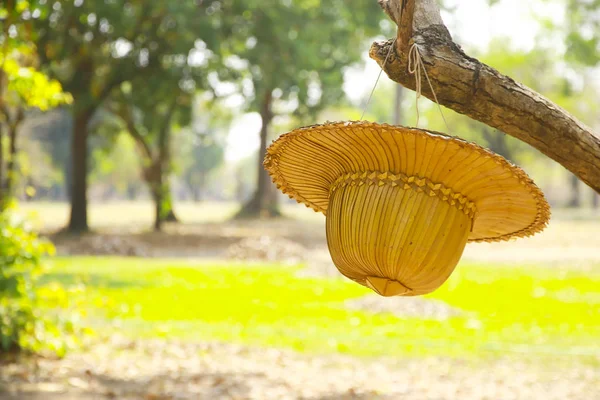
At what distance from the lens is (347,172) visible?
1.76 m

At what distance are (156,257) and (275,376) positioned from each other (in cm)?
1088

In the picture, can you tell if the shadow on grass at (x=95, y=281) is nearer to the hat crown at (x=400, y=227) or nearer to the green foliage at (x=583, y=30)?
the hat crown at (x=400, y=227)

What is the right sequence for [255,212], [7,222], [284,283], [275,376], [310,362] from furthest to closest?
[255,212]
[284,283]
[310,362]
[275,376]
[7,222]

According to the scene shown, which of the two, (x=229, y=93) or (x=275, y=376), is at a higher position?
(x=229, y=93)

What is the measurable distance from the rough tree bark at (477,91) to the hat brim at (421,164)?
19 cm

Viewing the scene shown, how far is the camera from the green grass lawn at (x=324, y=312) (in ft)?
23.5

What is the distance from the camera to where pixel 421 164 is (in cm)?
161

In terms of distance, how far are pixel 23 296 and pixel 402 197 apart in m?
4.35

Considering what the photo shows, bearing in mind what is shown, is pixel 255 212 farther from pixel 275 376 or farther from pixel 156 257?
pixel 275 376

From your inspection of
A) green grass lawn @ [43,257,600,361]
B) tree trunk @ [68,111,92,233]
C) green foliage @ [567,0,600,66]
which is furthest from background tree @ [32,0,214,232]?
green foliage @ [567,0,600,66]

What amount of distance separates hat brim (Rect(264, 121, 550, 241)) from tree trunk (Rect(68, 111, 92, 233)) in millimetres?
19774

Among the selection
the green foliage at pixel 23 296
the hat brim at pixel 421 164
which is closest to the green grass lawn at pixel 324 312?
the green foliage at pixel 23 296

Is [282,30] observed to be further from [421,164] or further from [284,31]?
[421,164]

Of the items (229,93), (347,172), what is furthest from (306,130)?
(229,93)
